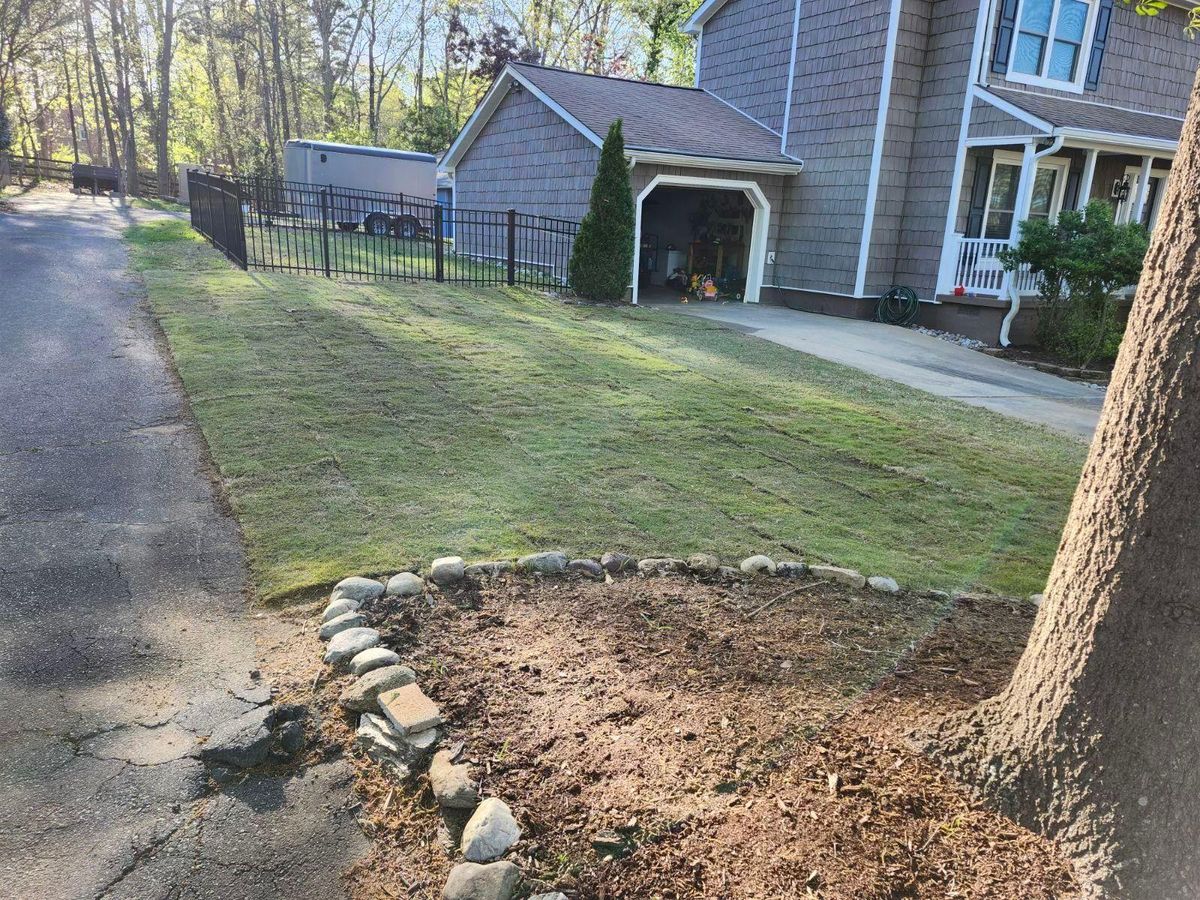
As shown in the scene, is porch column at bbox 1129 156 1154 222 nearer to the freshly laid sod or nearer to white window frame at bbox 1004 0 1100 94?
white window frame at bbox 1004 0 1100 94

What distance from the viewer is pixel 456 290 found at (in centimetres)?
1255

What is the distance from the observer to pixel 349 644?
9.64ft

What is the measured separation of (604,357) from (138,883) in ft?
23.5

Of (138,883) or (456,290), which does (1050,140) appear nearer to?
(456,290)

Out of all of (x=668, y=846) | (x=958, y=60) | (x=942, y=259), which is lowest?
(x=668, y=846)

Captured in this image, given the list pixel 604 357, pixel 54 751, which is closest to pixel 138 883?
pixel 54 751

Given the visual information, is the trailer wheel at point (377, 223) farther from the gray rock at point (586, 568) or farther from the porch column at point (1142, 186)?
the gray rock at point (586, 568)

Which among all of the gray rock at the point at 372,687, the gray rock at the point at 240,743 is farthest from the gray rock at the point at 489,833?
the gray rock at the point at 240,743

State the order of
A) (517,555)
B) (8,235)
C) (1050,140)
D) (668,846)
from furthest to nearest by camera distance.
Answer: (8,235)
(1050,140)
(517,555)
(668,846)

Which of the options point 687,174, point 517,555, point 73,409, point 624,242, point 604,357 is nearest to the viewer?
point 517,555

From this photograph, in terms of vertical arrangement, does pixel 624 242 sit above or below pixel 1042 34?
below

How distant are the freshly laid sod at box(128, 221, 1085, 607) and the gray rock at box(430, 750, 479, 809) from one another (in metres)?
1.50

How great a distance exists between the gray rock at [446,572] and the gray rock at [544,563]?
28 centimetres

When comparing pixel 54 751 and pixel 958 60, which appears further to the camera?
pixel 958 60
